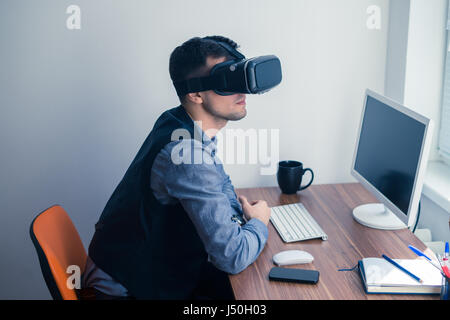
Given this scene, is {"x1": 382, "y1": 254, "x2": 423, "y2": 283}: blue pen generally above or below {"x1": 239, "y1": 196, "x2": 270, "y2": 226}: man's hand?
below

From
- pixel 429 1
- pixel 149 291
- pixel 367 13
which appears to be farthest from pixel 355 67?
pixel 149 291

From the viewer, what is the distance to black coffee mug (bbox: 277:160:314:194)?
6.23 ft

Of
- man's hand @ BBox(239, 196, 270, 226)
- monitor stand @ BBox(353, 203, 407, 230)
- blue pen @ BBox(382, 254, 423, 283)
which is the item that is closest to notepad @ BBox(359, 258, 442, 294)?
blue pen @ BBox(382, 254, 423, 283)

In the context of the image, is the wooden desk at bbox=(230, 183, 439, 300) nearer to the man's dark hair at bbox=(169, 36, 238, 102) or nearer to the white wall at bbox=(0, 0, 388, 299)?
the white wall at bbox=(0, 0, 388, 299)

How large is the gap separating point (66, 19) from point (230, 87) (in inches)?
32.8

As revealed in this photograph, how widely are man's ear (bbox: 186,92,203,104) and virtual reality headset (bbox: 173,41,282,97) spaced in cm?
2

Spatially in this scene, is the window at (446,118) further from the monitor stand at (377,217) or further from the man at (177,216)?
the man at (177,216)

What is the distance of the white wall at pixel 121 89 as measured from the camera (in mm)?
1859

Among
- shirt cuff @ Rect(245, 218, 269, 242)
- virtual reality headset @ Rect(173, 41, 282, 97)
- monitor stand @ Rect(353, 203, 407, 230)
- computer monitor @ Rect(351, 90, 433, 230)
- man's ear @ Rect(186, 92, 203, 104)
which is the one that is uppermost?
virtual reality headset @ Rect(173, 41, 282, 97)

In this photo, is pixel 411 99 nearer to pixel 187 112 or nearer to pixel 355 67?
pixel 355 67

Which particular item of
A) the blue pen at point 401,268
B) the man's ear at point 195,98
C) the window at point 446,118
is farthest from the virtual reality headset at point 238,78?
the window at point 446,118

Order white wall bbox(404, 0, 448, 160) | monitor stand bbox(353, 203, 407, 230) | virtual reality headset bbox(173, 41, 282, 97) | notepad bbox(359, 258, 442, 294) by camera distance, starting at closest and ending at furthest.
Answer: notepad bbox(359, 258, 442, 294) → virtual reality headset bbox(173, 41, 282, 97) → monitor stand bbox(353, 203, 407, 230) → white wall bbox(404, 0, 448, 160)

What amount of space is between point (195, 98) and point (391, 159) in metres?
0.67

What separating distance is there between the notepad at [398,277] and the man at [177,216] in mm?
333
